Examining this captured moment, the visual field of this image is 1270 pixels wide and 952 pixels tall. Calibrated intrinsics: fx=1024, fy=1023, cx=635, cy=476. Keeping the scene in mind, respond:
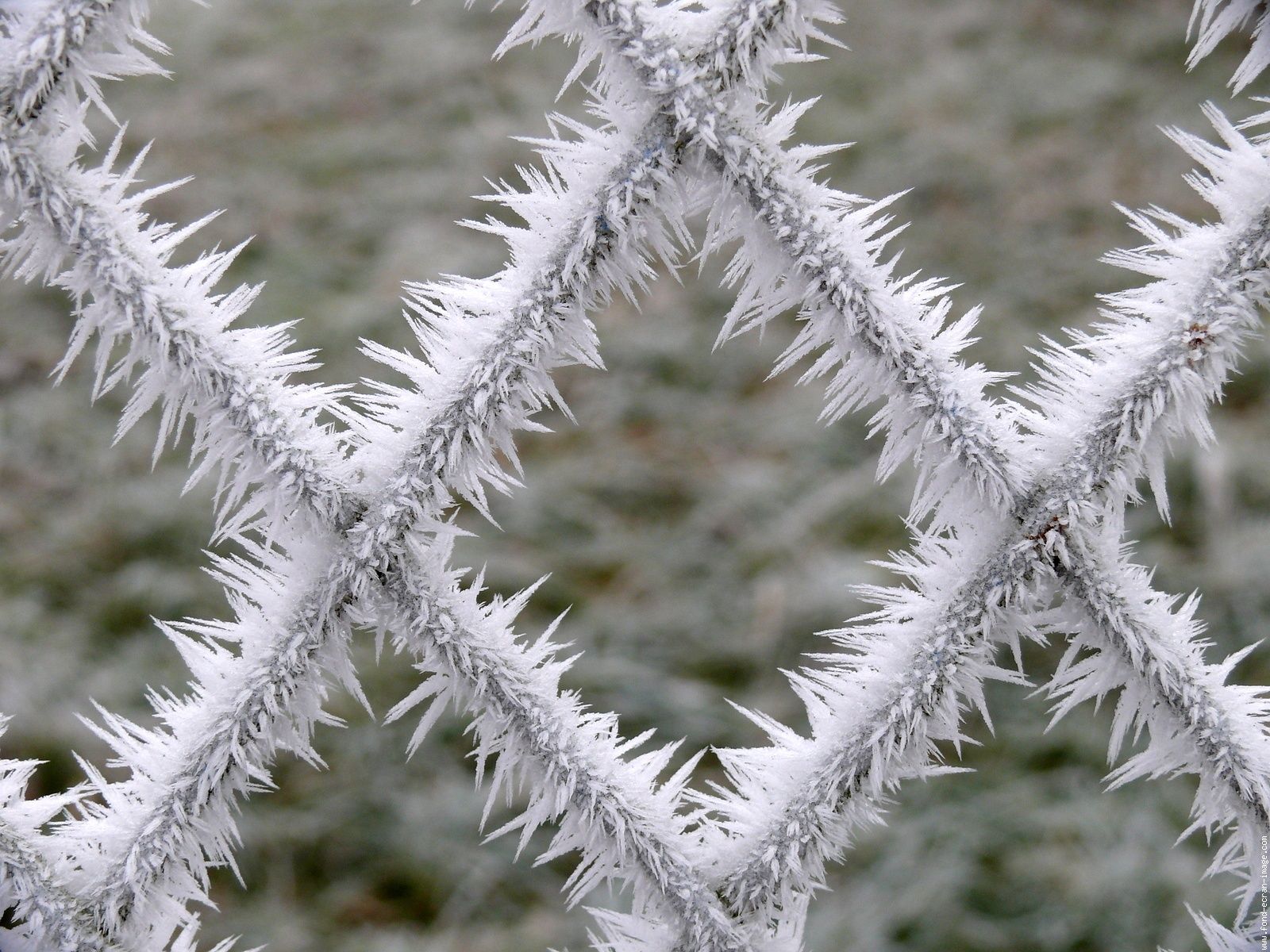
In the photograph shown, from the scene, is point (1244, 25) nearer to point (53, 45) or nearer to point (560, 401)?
point (560, 401)

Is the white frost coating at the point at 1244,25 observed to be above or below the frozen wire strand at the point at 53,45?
above

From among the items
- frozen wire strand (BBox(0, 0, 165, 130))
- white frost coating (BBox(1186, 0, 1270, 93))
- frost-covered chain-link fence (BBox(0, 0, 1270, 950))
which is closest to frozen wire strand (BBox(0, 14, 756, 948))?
frost-covered chain-link fence (BBox(0, 0, 1270, 950))

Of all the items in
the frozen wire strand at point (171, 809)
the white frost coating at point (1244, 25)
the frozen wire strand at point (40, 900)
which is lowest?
the frozen wire strand at point (40, 900)

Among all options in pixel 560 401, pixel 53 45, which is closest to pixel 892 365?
pixel 560 401

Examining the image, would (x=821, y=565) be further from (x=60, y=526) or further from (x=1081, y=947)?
(x=60, y=526)

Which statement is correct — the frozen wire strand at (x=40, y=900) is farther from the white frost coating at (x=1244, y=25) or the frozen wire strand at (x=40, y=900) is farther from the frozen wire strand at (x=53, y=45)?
the white frost coating at (x=1244, y=25)

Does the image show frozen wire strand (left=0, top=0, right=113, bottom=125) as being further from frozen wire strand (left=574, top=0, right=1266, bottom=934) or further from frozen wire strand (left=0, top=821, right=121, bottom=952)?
frozen wire strand (left=0, top=821, right=121, bottom=952)

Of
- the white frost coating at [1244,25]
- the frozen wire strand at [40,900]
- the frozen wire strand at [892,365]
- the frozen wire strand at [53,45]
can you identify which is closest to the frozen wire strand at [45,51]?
the frozen wire strand at [53,45]

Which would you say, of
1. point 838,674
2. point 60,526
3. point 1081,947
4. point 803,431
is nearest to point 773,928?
point 838,674
